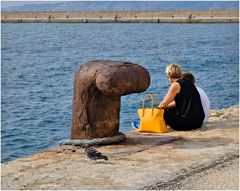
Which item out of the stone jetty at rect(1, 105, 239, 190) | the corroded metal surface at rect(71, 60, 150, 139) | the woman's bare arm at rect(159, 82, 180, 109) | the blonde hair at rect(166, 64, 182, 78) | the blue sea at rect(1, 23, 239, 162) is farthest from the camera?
the blue sea at rect(1, 23, 239, 162)

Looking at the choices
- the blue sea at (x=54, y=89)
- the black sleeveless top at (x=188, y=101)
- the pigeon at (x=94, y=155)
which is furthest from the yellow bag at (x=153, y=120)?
the blue sea at (x=54, y=89)

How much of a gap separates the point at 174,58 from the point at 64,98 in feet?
62.4

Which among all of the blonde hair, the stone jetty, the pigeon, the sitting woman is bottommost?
the stone jetty

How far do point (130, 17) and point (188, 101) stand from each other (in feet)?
327

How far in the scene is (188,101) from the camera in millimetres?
9477

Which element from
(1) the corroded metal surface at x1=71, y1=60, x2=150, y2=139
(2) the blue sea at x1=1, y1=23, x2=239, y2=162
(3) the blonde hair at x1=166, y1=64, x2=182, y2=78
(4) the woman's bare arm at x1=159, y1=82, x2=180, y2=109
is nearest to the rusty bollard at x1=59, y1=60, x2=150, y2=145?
(1) the corroded metal surface at x1=71, y1=60, x2=150, y2=139

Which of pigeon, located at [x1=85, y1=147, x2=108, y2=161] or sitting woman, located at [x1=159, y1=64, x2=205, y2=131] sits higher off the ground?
sitting woman, located at [x1=159, y1=64, x2=205, y2=131]

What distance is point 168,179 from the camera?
22.3 feet

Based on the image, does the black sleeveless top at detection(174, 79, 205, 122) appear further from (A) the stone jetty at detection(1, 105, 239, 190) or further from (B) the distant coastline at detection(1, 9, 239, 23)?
(B) the distant coastline at detection(1, 9, 239, 23)

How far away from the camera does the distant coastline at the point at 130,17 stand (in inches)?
3831

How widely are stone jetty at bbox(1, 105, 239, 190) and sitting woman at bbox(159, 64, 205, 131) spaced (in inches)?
8.8

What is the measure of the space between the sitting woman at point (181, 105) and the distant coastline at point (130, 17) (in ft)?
281

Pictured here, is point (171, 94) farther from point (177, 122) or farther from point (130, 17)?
point (130, 17)

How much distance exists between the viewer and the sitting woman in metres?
9.45
